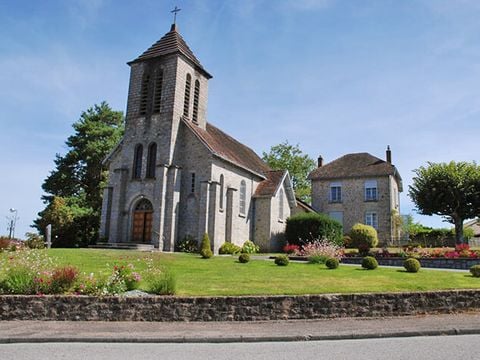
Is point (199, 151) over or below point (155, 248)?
over

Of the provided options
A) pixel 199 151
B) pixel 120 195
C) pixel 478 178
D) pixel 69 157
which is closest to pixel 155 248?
pixel 120 195

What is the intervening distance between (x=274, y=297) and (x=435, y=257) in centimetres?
1564

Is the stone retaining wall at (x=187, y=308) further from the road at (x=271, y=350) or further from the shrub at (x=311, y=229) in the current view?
the shrub at (x=311, y=229)

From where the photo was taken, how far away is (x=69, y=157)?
41.7 m

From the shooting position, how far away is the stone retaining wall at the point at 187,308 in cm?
1070

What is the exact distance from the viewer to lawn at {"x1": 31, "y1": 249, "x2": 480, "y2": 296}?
12258 mm

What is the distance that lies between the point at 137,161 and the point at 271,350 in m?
22.5

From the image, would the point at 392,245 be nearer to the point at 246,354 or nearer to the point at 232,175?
the point at 232,175

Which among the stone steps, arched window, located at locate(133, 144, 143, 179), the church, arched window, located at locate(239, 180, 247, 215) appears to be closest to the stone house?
arched window, located at locate(239, 180, 247, 215)

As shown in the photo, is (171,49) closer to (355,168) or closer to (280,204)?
(280,204)

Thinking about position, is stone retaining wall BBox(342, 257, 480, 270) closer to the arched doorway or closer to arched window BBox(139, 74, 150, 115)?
the arched doorway

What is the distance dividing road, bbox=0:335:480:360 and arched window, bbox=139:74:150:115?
22.4 meters

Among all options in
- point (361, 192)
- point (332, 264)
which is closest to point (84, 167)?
point (361, 192)

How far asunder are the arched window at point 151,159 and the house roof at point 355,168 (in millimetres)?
19241
